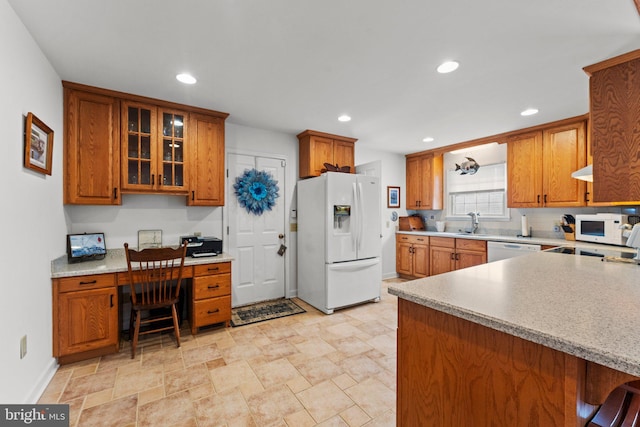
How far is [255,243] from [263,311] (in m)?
0.90

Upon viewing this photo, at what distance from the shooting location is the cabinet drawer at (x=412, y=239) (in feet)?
15.8

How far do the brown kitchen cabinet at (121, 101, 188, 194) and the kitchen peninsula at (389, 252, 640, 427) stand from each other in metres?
2.66

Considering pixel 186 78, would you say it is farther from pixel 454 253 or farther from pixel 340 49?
pixel 454 253

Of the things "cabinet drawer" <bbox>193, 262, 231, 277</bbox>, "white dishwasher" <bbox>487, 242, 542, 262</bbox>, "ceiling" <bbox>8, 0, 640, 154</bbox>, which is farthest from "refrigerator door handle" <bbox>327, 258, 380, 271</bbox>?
"ceiling" <bbox>8, 0, 640, 154</bbox>

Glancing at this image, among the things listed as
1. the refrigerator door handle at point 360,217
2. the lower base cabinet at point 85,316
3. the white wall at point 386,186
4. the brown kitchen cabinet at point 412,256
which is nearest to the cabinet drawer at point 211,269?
the lower base cabinet at point 85,316

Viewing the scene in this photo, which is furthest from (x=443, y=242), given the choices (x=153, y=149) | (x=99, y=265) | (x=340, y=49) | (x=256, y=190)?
(x=99, y=265)

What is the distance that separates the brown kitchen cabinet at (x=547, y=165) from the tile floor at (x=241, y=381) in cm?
273

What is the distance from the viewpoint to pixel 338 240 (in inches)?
140

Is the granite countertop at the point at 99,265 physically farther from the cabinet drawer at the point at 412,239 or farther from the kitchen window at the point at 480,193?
the kitchen window at the point at 480,193

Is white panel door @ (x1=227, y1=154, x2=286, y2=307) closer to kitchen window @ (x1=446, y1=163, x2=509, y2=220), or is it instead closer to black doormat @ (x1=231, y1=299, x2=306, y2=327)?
black doormat @ (x1=231, y1=299, x2=306, y2=327)

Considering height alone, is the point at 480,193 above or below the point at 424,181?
below

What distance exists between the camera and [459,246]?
4.30 meters

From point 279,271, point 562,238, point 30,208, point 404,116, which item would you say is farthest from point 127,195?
point 562,238

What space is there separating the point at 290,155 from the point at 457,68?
2.45 m
